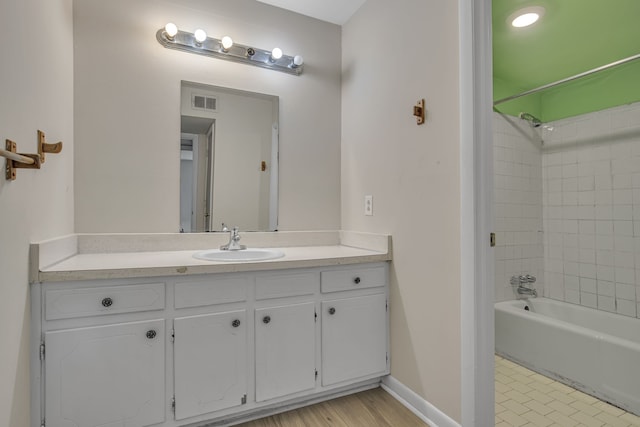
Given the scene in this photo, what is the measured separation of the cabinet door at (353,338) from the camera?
5.50 ft

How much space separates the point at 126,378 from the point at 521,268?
284 centimetres

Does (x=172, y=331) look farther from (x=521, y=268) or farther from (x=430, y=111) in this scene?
(x=521, y=268)

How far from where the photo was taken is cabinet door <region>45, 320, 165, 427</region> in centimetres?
119

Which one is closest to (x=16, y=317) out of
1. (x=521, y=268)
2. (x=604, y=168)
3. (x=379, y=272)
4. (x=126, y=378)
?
(x=126, y=378)

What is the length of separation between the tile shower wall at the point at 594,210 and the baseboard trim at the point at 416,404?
1819 mm

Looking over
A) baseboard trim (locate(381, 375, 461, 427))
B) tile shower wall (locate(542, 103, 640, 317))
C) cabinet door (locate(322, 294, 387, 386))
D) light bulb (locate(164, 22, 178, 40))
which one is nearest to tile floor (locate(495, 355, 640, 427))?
baseboard trim (locate(381, 375, 461, 427))

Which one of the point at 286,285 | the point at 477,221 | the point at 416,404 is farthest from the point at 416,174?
the point at 416,404

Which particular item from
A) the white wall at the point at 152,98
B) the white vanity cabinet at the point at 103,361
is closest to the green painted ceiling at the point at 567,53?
the white wall at the point at 152,98

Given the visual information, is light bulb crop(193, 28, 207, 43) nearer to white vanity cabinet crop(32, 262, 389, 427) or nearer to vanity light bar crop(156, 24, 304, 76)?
vanity light bar crop(156, 24, 304, 76)

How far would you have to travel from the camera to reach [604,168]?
2.40 metres

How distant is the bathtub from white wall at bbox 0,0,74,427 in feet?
8.84

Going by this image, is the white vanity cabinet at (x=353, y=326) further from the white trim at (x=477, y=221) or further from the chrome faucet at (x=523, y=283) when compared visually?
the chrome faucet at (x=523, y=283)

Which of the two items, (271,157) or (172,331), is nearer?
(172,331)

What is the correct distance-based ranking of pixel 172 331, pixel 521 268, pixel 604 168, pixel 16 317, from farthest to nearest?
pixel 521 268, pixel 604 168, pixel 172 331, pixel 16 317
